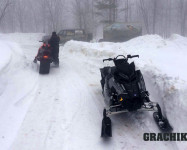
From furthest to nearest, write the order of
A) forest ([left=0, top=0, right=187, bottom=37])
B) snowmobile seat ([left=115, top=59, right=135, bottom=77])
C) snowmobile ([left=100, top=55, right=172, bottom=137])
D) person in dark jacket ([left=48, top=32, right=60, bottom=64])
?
forest ([left=0, top=0, right=187, bottom=37]) < person in dark jacket ([left=48, top=32, right=60, bottom=64]) < snowmobile seat ([left=115, top=59, right=135, bottom=77]) < snowmobile ([left=100, top=55, right=172, bottom=137])

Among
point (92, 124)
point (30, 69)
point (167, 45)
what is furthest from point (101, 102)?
point (167, 45)

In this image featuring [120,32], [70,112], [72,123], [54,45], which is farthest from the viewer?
[120,32]

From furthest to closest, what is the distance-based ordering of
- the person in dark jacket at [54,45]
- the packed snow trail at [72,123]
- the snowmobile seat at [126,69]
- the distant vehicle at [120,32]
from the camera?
the distant vehicle at [120,32] → the person in dark jacket at [54,45] → the snowmobile seat at [126,69] → the packed snow trail at [72,123]

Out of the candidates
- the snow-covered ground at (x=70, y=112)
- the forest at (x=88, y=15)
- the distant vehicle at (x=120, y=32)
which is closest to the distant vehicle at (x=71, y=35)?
the distant vehicle at (x=120, y=32)

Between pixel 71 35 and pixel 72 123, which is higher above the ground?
pixel 71 35

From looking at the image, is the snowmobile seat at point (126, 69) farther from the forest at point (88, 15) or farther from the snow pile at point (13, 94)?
the forest at point (88, 15)

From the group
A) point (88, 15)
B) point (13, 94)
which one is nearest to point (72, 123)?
point (13, 94)

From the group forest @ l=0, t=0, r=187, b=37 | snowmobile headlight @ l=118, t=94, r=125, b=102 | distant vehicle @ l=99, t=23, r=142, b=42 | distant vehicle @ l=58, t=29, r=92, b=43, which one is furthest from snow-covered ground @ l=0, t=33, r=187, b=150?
forest @ l=0, t=0, r=187, b=37

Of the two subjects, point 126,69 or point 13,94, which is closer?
point 126,69

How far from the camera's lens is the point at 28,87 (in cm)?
835

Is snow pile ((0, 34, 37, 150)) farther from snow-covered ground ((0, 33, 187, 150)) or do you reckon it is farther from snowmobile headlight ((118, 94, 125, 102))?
snowmobile headlight ((118, 94, 125, 102))

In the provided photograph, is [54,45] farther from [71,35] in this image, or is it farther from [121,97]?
[71,35]

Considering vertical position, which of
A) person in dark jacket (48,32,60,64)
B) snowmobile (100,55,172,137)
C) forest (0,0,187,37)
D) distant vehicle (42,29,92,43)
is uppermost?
forest (0,0,187,37)

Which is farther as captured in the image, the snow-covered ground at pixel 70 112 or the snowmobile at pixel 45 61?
the snowmobile at pixel 45 61
